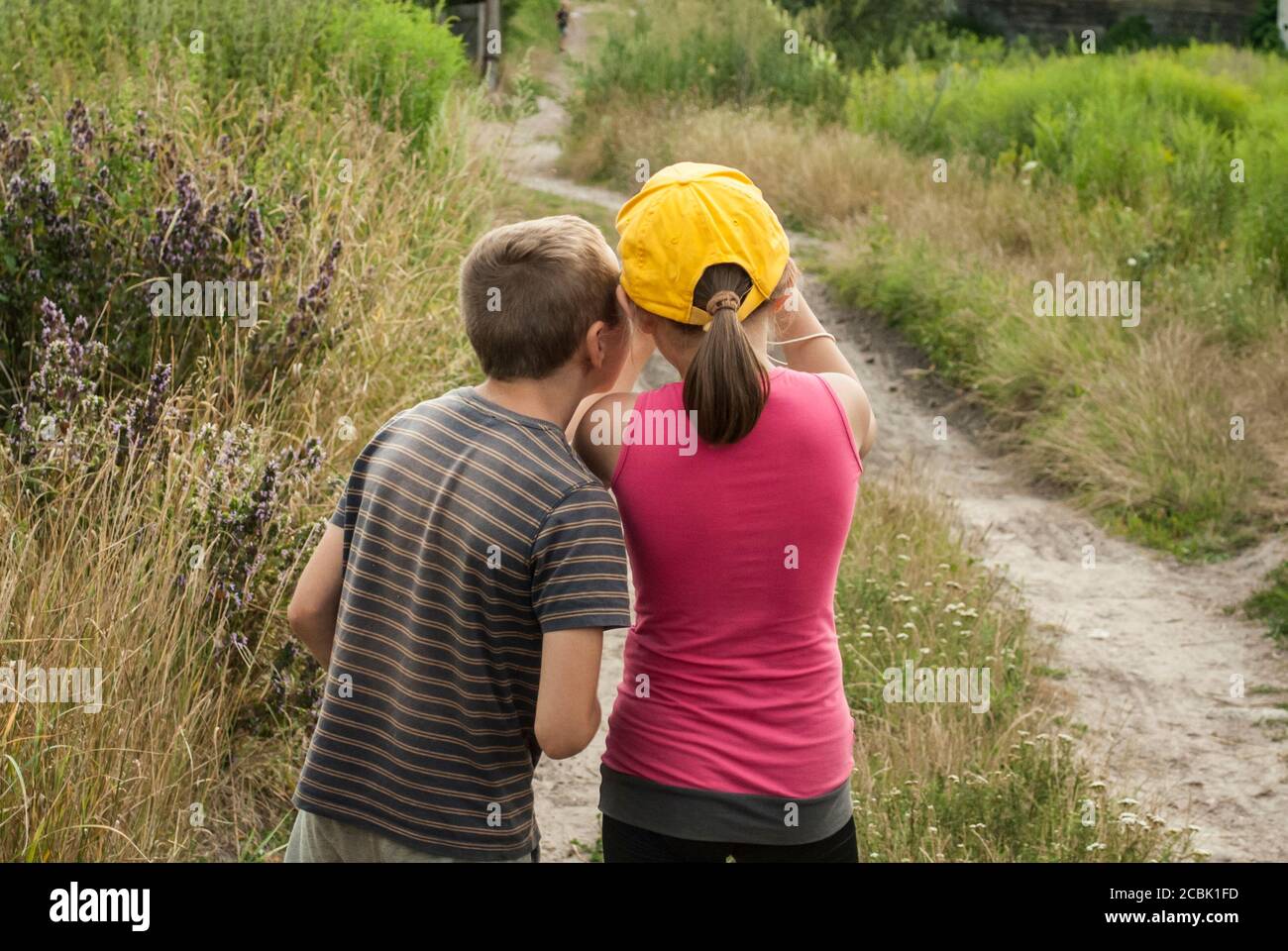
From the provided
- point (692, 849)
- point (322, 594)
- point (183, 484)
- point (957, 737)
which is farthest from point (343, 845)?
point (957, 737)

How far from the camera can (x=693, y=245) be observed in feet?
6.39

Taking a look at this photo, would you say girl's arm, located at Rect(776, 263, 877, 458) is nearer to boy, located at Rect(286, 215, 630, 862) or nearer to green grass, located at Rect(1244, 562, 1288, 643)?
boy, located at Rect(286, 215, 630, 862)

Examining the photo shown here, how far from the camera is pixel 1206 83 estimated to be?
1345cm

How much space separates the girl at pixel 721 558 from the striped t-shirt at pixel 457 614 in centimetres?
12

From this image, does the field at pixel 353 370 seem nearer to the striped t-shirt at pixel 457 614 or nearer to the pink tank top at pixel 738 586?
the striped t-shirt at pixel 457 614

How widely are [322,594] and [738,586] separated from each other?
636 millimetres

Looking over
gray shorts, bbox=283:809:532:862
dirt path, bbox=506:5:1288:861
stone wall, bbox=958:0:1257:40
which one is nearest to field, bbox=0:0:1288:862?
dirt path, bbox=506:5:1288:861

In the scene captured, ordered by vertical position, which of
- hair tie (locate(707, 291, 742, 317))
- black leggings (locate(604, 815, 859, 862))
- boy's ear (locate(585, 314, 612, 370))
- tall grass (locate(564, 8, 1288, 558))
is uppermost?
hair tie (locate(707, 291, 742, 317))

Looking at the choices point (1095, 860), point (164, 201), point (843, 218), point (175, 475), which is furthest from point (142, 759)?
point (843, 218)

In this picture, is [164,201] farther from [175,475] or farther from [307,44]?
[307,44]

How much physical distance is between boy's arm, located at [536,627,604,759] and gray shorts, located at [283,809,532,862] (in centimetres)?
23

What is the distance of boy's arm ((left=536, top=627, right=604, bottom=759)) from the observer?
1813mm

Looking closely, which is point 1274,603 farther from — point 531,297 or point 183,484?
point 531,297

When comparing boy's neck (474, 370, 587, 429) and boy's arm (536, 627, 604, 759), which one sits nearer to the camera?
boy's arm (536, 627, 604, 759)
